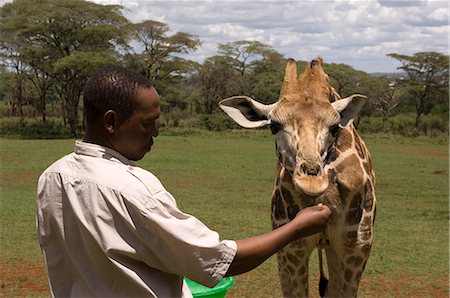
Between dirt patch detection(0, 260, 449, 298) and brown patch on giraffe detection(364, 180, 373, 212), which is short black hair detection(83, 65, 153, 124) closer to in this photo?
brown patch on giraffe detection(364, 180, 373, 212)

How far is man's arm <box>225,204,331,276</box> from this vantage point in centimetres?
166

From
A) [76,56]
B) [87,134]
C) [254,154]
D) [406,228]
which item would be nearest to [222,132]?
[76,56]

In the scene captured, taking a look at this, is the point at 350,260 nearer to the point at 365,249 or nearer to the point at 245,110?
the point at 365,249

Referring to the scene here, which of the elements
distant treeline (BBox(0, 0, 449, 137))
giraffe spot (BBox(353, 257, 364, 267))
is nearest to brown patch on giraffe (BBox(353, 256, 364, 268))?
giraffe spot (BBox(353, 257, 364, 267))

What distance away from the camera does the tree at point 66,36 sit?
29.3 m

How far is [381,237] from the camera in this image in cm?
862

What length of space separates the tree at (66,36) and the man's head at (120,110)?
27513 millimetres

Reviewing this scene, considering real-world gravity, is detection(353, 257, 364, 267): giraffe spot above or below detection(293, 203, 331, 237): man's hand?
below

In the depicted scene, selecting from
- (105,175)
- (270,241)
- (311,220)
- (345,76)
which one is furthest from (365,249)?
(345,76)

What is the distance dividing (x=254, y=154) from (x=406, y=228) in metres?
11.7

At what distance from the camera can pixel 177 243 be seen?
1.55 m

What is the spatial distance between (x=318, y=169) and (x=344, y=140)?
0.77 metres

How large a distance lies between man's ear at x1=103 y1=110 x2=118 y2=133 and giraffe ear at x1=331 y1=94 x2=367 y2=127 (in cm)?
178

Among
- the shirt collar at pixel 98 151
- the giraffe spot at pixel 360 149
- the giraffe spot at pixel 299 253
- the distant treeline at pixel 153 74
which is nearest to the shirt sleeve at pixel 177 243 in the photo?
the shirt collar at pixel 98 151
